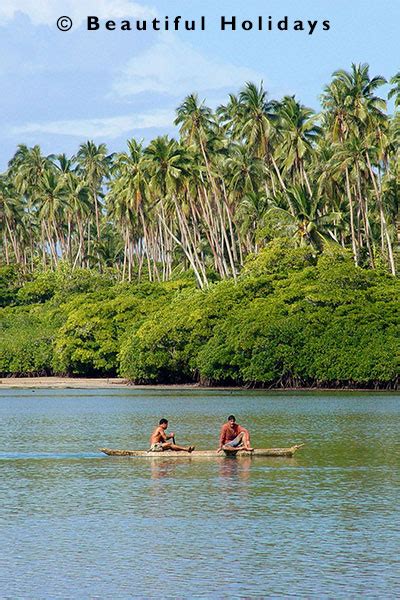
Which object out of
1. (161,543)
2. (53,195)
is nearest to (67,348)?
(53,195)

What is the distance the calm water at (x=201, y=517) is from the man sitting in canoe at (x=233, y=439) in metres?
0.47

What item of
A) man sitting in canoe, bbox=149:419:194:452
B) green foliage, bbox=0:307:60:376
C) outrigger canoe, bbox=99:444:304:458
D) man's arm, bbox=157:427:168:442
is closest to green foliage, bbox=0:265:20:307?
green foliage, bbox=0:307:60:376

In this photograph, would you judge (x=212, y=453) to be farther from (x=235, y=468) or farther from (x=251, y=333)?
(x=251, y=333)

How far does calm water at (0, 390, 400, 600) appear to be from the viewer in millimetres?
17062

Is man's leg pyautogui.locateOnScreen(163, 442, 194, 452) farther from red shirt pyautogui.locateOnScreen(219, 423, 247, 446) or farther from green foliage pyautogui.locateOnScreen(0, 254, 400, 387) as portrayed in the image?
green foliage pyautogui.locateOnScreen(0, 254, 400, 387)

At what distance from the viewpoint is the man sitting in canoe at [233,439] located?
1286 inches

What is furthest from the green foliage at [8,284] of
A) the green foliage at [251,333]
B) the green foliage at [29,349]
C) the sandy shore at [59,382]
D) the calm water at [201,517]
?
the calm water at [201,517]

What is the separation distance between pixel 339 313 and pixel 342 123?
1889 cm

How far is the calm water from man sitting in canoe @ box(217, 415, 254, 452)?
1.55 ft

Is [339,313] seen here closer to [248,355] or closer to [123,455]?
[248,355]

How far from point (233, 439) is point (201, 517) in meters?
9.83

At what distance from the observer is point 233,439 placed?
1297 inches

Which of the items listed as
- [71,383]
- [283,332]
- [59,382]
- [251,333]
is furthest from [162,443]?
[59,382]

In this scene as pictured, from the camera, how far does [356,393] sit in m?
70.6
